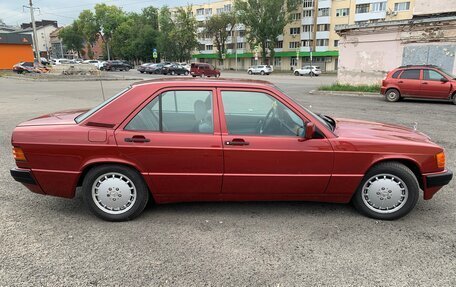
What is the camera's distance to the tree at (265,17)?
63.2m

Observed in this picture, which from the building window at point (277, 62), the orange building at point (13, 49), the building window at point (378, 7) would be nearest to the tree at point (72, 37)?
the orange building at point (13, 49)

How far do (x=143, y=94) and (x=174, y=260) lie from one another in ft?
5.70

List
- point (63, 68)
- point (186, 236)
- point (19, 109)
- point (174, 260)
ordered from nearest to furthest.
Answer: point (174, 260), point (186, 236), point (19, 109), point (63, 68)

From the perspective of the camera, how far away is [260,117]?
377 centimetres

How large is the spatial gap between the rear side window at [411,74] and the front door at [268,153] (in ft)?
44.2

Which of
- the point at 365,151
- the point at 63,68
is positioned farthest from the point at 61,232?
the point at 63,68

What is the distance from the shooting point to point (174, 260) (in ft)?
9.82

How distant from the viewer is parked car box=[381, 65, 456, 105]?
14094mm

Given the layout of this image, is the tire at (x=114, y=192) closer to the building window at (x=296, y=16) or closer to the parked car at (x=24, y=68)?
the parked car at (x=24, y=68)

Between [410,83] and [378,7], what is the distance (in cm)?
5400

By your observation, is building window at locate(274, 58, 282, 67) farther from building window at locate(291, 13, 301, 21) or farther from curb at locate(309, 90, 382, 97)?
curb at locate(309, 90, 382, 97)

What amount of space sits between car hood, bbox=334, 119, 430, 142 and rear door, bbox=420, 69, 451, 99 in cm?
1213

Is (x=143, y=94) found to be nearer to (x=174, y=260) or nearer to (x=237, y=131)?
(x=237, y=131)

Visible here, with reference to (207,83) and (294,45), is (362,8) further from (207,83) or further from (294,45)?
(207,83)
